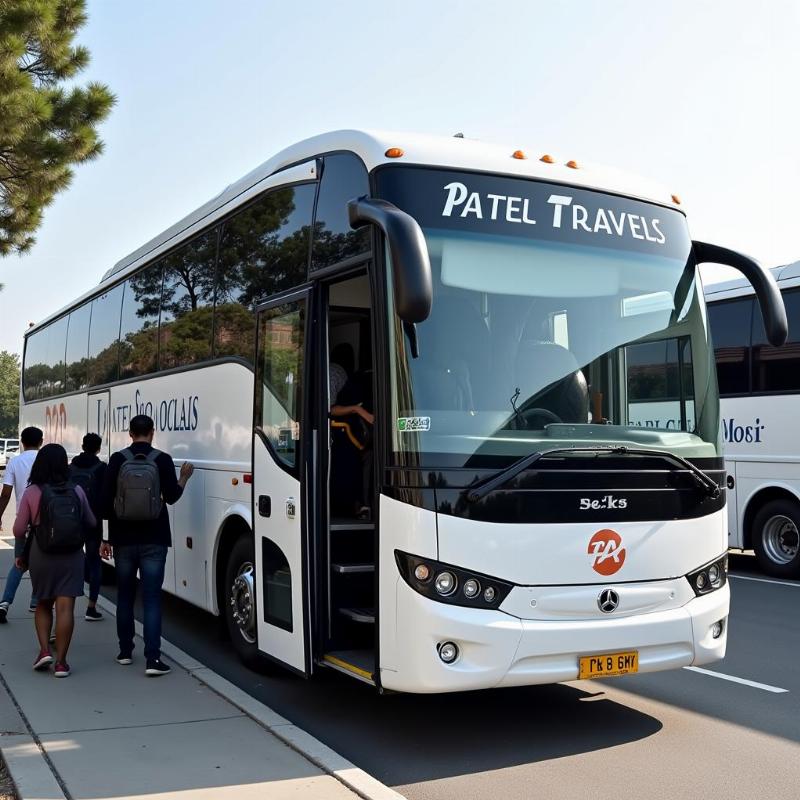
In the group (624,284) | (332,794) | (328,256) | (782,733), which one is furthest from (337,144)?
(782,733)

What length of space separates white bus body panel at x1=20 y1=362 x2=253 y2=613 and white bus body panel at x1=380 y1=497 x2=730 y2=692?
7.88ft

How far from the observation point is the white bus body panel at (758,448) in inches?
531

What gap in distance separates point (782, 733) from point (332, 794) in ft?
9.80

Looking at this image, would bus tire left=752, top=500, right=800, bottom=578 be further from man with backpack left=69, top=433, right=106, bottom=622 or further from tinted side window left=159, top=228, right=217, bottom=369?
man with backpack left=69, top=433, right=106, bottom=622

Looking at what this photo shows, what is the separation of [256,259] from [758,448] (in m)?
8.57

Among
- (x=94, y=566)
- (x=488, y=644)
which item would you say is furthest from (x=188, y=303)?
(x=488, y=644)

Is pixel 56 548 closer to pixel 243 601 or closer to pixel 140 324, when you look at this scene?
pixel 243 601

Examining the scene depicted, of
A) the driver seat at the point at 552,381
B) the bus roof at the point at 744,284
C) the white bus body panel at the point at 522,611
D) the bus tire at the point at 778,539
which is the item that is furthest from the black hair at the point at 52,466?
the bus tire at the point at 778,539

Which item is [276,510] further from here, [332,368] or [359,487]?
[332,368]

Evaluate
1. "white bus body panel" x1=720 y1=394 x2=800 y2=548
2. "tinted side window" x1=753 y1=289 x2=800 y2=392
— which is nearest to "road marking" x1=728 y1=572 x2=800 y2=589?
"white bus body panel" x1=720 y1=394 x2=800 y2=548

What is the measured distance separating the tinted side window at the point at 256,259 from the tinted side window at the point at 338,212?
0.65 feet

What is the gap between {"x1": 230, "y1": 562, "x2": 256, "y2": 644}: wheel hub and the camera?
773 cm

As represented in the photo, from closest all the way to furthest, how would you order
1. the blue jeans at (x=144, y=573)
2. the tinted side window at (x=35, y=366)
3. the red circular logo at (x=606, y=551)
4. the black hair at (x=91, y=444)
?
1. the red circular logo at (x=606, y=551)
2. the blue jeans at (x=144, y=573)
3. the black hair at (x=91, y=444)
4. the tinted side window at (x=35, y=366)

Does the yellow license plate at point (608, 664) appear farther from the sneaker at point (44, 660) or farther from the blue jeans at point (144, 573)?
the sneaker at point (44, 660)
